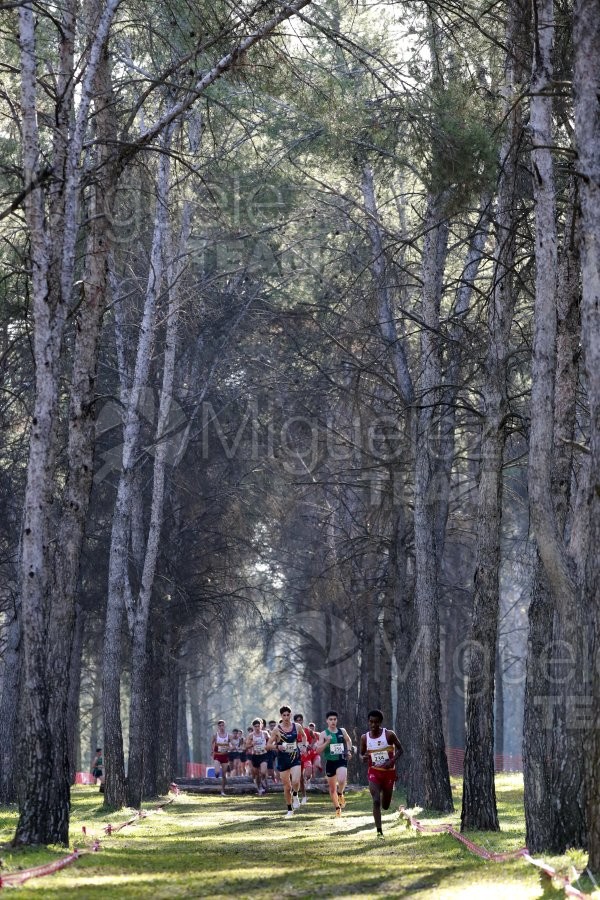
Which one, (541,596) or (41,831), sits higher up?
(541,596)

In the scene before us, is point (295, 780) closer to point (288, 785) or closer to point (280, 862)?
point (288, 785)

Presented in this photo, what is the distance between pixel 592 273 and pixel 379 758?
8295mm

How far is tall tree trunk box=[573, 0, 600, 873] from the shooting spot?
31.8 ft

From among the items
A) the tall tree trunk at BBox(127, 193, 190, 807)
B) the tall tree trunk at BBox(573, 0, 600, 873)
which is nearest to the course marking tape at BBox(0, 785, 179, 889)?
the tall tree trunk at BBox(573, 0, 600, 873)

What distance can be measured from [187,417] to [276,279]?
3.55 metres


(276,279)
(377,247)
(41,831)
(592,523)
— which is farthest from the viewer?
(276,279)

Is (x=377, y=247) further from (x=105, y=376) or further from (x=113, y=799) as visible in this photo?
(x=113, y=799)

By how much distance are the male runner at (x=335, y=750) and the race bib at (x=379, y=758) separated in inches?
105

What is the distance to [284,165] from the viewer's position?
957 inches

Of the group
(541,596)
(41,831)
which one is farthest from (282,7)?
(41,831)

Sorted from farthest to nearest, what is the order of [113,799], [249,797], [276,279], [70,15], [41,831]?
[249,797]
[276,279]
[113,799]
[70,15]
[41,831]

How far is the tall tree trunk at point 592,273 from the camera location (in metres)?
9.69

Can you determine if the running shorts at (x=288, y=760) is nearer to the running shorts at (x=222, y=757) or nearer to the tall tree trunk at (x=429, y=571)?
the tall tree trunk at (x=429, y=571)

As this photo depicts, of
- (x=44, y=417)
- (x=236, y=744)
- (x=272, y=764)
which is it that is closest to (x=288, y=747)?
(x=44, y=417)
